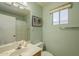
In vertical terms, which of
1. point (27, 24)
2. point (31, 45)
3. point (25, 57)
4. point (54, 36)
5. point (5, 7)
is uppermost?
point (5, 7)

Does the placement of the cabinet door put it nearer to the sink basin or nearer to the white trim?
the sink basin

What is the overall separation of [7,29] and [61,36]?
0.65 m

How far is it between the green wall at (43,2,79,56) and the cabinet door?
39cm

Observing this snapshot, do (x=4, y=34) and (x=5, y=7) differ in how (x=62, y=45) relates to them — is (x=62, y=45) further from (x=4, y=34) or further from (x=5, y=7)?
(x=5, y=7)

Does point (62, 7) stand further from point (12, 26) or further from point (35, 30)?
point (12, 26)

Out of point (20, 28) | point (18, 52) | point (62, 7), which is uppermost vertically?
point (62, 7)

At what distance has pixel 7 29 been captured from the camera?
1039mm

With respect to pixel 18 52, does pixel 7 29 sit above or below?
above

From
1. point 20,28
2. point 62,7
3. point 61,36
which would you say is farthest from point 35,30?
point 62,7

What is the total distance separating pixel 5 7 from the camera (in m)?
1.00

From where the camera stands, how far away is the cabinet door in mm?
993

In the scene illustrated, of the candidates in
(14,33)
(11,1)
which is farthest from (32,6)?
(14,33)

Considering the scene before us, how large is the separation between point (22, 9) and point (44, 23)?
13.0 inches

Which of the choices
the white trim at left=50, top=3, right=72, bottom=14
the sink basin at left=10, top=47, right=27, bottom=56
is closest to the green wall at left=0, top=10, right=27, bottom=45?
the sink basin at left=10, top=47, right=27, bottom=56
